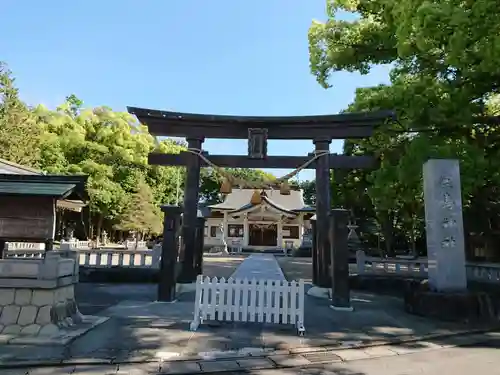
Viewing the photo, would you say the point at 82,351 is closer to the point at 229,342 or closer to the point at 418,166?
the point at 229,342

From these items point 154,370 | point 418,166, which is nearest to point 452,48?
point 418,166

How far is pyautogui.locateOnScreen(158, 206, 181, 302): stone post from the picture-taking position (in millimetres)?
9047

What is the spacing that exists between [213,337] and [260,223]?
36.3 m

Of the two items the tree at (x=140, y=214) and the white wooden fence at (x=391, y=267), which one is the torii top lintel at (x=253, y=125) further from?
the tree at (x=140, y=214)

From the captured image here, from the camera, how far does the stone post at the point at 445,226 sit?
8375mm

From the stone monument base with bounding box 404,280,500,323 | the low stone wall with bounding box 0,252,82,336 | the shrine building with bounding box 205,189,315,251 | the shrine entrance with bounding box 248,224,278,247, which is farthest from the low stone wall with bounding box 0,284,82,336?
the shrine entrance with bounding box 248,224,278,247

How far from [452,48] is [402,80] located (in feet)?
15.0

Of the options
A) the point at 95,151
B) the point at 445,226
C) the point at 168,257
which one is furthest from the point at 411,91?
the point at 95,151

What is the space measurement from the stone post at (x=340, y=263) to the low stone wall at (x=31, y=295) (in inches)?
224

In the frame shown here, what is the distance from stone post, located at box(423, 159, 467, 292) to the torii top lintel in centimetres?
204

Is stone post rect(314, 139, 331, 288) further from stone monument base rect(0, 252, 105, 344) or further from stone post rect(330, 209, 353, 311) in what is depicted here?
stone monument base rect(0, 252, 105, 344)

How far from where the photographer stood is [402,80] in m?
11.4

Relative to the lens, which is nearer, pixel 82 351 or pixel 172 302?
pixel 82 351

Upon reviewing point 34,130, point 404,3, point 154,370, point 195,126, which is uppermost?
point 34,130
